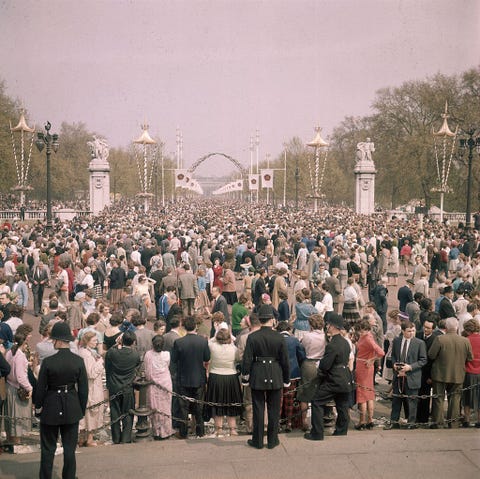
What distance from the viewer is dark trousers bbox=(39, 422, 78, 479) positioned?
237 inches

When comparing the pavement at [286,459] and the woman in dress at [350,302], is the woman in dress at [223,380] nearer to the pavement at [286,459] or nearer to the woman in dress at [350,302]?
the pavement at [286,459]

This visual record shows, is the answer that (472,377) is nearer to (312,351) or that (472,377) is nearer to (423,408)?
(423,408)

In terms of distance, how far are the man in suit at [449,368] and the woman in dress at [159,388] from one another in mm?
3273

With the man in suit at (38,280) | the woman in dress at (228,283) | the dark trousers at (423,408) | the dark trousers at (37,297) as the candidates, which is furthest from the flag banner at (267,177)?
the dark trousers at (423,408)

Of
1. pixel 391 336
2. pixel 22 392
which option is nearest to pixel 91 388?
pixel 22 392

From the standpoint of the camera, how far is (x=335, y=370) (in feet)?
24.2

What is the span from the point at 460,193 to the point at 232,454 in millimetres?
47801

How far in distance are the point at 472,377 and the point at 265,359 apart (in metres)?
2.92

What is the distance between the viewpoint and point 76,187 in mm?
90438

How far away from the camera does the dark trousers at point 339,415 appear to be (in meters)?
7.33

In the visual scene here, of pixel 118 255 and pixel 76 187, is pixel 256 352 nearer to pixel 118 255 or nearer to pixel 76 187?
pixel 118 255

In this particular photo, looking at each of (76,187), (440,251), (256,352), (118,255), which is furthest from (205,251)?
(76,187)

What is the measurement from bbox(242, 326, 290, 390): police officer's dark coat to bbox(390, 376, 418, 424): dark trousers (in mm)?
1919

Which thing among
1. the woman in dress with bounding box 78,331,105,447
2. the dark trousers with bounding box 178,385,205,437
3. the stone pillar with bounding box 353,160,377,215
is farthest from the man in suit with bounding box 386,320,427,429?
the stone pillar with bounding box 353,160,377,215
